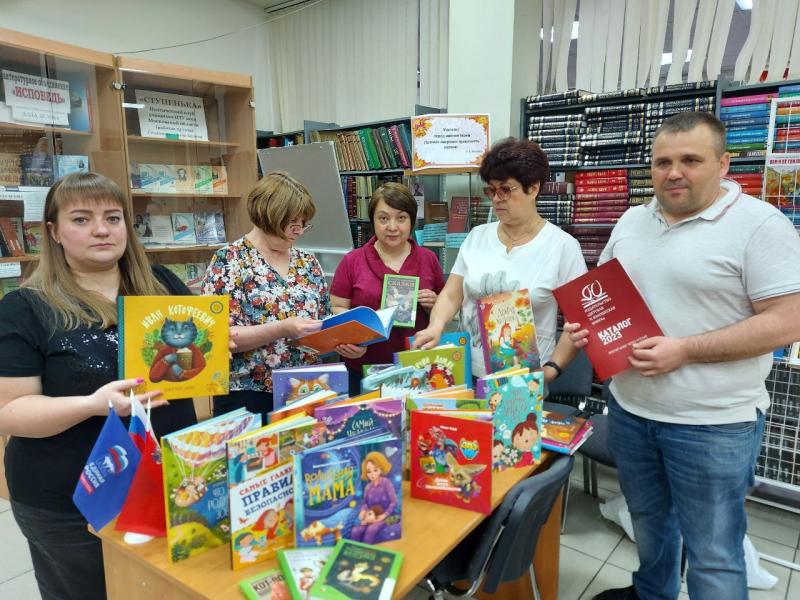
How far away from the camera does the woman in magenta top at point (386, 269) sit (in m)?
2.50

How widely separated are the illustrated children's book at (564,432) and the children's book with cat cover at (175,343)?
105cm

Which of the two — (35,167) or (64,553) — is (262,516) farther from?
(35,167)

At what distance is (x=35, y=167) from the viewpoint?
130 inches

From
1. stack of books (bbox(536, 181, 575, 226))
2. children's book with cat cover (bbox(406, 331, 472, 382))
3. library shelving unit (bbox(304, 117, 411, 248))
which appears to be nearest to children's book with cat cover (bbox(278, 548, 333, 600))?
children's book with cat cover (bbox(406, 331, 472, 382))

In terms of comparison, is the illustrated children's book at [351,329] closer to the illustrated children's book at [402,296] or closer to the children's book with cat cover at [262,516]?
the illustrated children's book at [402,296]

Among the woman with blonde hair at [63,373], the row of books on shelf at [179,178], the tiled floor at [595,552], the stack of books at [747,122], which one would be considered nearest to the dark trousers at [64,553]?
the woman with blonde hair at [63,373]

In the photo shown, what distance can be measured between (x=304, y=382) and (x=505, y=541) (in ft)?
2.36

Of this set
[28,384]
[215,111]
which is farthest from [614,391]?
[215,111]

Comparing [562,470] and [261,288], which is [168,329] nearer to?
[261,288]

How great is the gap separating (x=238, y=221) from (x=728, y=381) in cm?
383

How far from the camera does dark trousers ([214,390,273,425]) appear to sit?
6.50 ft

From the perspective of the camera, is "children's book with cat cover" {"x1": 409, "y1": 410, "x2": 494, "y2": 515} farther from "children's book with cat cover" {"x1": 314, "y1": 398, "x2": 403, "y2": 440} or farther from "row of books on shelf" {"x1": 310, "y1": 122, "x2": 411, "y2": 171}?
"row of books on shelf" {"x1": 310, "y1": 122, "x2": 411, "y2": 171}

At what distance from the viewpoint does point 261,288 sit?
197 centimetres

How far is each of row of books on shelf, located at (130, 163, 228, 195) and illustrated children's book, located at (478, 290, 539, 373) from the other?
3.12m
